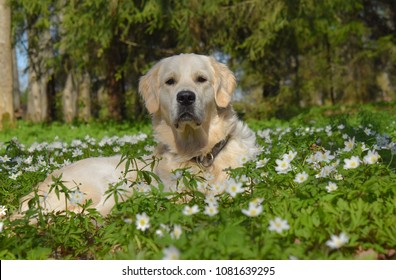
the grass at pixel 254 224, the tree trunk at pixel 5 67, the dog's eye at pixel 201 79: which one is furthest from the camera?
the tree trunk at pixel 5 67

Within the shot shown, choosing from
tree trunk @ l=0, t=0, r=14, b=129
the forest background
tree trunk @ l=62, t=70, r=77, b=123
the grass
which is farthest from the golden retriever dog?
tree trunk @ l=62, t=70, r=77, b=123

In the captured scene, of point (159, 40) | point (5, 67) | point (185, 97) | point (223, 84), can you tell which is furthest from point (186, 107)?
point (159, 40)

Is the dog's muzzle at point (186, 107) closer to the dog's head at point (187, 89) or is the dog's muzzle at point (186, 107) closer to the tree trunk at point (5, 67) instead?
the dog's head at point (187, 89)

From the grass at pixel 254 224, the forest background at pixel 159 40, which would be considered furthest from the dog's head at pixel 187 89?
the forest background at pixel 159 40

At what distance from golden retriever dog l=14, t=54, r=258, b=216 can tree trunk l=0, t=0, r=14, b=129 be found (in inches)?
456

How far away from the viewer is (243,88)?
18734 millimetres

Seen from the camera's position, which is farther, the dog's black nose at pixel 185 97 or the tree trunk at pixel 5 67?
the tree trunk at pixel 5 67

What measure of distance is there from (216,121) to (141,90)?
98 centimetres

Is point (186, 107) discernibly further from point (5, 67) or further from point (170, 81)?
point (5, 67)

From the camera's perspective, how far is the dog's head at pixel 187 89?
525 centimetres

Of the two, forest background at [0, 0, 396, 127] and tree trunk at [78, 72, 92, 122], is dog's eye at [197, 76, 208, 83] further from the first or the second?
tree trunk at [78, 72, 92, 122]

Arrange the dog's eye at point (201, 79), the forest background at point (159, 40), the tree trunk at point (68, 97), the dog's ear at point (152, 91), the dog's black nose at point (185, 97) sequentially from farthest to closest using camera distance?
the tree trunk at point (68, 97)
the forest background at point (159, 40)
the dog's ear at point (152, 91)
the dog's eye at point (201, 79)
the dog's black nose at point (185, 97)

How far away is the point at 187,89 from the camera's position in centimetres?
521
